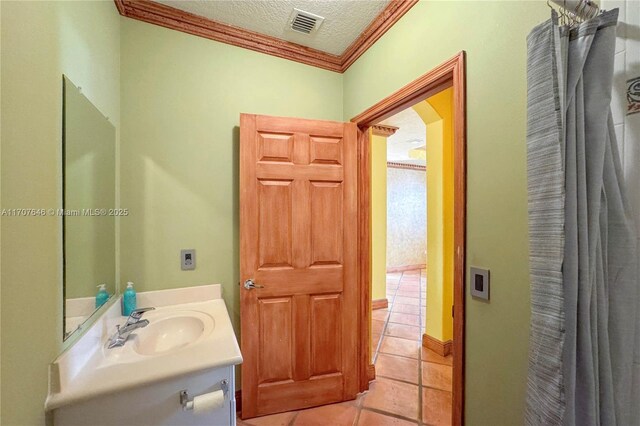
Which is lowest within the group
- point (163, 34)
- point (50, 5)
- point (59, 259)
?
point (59, 259)

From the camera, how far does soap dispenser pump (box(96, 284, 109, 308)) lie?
3.83ft

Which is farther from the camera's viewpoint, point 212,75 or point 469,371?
point 212,75

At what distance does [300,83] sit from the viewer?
78.4 inches

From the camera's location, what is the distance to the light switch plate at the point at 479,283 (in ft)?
3.41

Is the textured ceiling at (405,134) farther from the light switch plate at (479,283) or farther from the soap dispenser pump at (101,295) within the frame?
the soap dispenser pump at (101,295)

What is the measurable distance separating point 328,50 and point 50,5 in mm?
1605

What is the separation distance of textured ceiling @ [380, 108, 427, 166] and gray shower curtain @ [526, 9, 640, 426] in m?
2.29

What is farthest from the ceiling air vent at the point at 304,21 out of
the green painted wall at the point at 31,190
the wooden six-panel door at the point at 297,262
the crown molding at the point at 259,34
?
the green painted wall at the point at 31,190

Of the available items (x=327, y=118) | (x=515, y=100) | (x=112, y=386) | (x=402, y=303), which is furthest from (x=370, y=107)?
(x=402, y=303)

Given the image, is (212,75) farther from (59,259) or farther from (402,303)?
(402,303)

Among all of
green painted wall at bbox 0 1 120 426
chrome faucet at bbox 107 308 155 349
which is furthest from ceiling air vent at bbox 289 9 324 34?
chrome faucet at bbox 107 308 155 349

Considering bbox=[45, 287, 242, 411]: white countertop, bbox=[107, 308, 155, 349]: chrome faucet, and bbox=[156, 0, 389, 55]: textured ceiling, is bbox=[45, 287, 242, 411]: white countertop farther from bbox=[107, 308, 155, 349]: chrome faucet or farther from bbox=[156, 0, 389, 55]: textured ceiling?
bbox=[156, 0, 389, 55]: textured ceiling

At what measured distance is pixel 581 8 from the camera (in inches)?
28.0

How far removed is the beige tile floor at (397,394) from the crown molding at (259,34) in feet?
8.38
